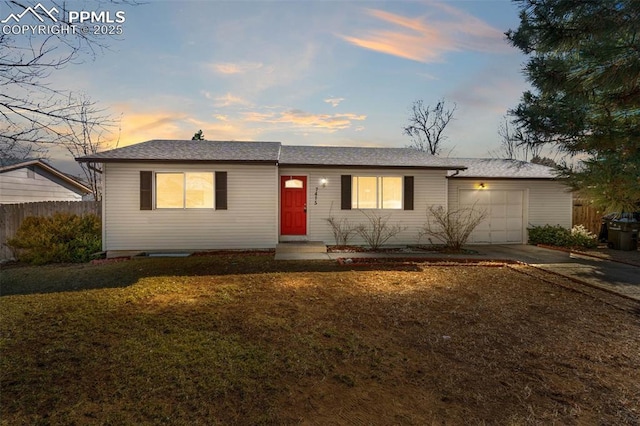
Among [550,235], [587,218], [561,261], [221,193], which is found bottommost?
[561,261]

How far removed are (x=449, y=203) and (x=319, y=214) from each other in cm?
493

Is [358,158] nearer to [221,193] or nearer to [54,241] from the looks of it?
[221,193]

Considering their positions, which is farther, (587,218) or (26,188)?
(26,188)

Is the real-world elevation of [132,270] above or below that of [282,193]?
below

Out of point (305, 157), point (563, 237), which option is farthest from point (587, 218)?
point (305, 157)

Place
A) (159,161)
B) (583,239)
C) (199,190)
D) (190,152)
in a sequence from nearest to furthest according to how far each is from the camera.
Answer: (159,161) < (199,190) < (190,152) < (583,239)

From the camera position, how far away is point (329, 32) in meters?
9.48

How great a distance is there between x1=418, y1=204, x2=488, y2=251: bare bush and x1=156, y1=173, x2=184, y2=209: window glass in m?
8.17

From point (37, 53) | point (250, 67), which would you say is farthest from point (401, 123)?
point (37, 53)

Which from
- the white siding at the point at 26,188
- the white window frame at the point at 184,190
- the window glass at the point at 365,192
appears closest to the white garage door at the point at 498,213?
the window glass at the point at 365,192

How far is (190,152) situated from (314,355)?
29.1ft

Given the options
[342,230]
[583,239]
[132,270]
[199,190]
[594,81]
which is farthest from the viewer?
[583,239]
